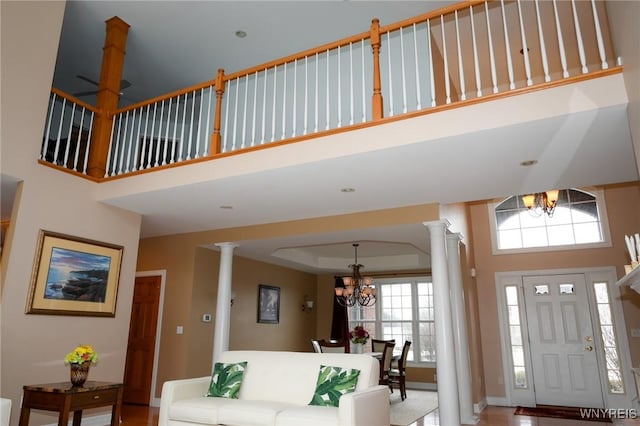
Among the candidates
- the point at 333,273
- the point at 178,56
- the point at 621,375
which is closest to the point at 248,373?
the point at 178,56

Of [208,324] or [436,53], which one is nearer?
[436,53]

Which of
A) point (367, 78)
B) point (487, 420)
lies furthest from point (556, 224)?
point (367, 78)

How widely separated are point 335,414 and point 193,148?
16.5 ft

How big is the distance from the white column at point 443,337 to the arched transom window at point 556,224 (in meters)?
2.77

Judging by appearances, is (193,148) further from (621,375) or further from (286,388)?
(621,375)

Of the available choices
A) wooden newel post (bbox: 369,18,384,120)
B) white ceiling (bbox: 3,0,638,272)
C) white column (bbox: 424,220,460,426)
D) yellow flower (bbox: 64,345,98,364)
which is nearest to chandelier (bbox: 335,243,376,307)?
white ceiling (bbox: 3,0,638,272)

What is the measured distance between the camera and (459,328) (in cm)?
609

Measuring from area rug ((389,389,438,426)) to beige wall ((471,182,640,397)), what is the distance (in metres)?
1.06

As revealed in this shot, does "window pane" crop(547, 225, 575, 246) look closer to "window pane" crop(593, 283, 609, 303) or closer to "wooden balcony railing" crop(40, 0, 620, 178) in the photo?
"window pane" crop(593, 283, 609, 303)

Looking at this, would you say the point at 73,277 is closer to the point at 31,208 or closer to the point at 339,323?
the point at 31,208

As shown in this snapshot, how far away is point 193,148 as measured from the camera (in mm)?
7242

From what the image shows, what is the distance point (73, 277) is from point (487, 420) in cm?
536

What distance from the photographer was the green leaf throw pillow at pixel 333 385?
3.85 meters

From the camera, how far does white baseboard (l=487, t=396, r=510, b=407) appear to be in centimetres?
709
